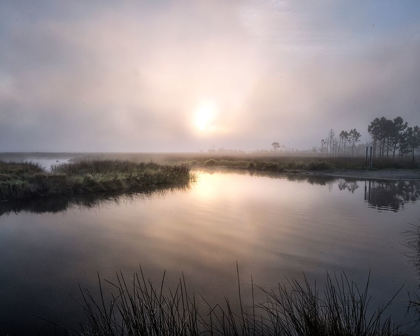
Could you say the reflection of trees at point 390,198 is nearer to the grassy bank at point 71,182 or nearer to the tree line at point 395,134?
the grassy bank at point 71,182

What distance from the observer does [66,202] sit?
1166 centimetres

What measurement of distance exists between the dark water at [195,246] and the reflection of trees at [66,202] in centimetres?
9

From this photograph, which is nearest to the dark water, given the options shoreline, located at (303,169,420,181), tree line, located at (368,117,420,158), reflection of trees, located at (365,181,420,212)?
reflection of trees, located at (365,181,420,212)

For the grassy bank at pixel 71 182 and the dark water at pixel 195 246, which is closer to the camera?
the dark water at pixel 195 246

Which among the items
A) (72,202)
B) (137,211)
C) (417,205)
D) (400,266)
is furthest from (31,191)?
(417,205)

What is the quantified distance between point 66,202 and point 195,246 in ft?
27.2

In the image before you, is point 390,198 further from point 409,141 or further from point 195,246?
point 409,141

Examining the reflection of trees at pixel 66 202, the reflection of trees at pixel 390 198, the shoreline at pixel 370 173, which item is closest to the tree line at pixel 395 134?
the shoreline at pixel 370 173

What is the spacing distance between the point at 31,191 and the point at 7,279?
8944mm

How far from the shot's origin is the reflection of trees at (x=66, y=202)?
10319mm

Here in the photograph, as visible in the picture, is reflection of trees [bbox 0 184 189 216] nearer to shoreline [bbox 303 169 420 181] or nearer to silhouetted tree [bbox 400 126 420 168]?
shoreline [bbox 303 169 420 181]

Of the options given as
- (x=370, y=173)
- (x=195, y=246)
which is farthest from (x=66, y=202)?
(x=370, y=173)

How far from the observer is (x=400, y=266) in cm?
491

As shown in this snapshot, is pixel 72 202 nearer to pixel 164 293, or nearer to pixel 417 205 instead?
pixel 164 293
